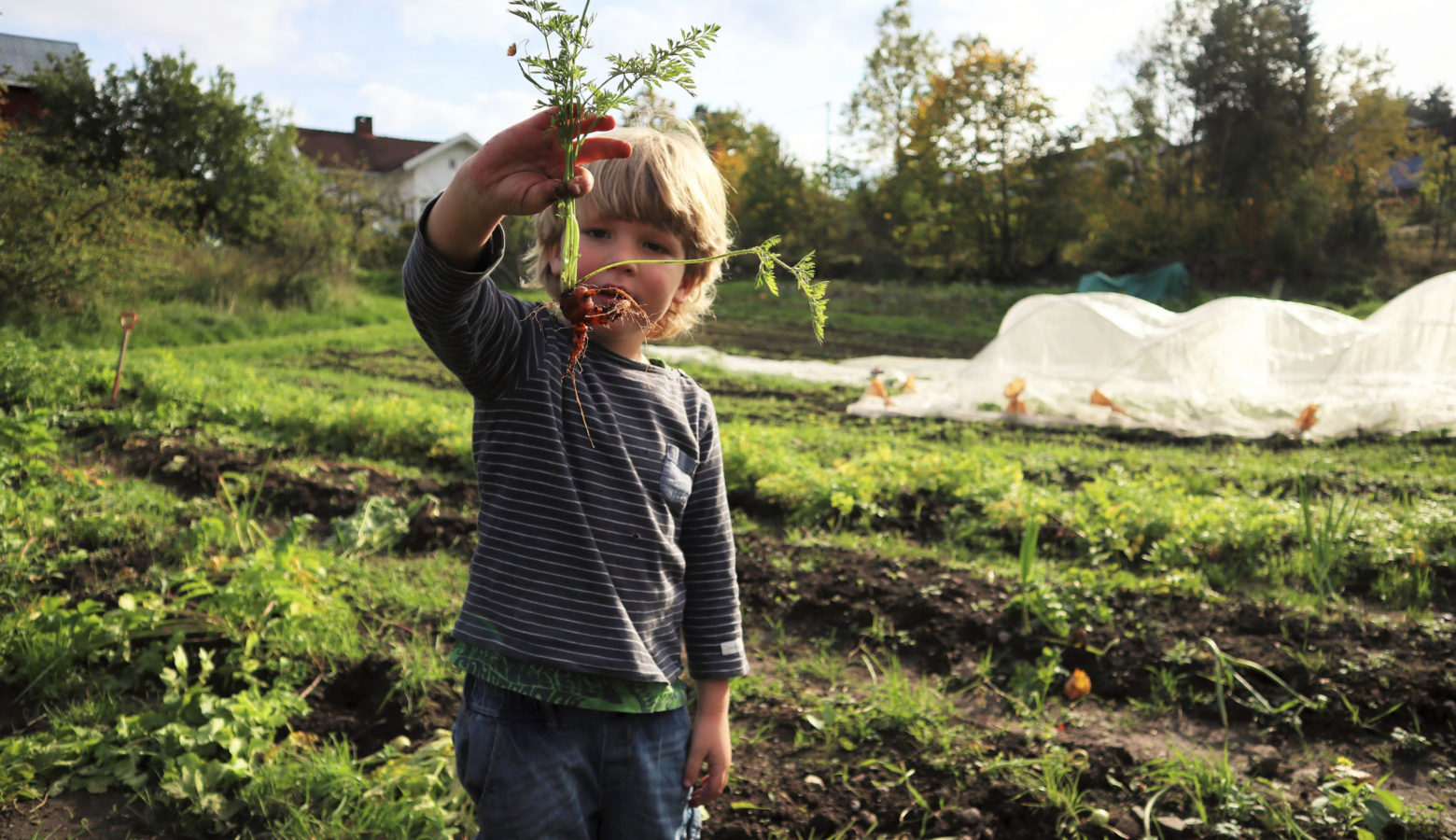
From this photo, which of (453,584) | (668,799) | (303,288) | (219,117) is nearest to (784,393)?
(453,584)

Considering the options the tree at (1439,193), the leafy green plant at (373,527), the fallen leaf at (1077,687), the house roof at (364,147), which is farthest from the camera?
the house roof at (364,147)

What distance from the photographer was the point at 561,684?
4.89 feet

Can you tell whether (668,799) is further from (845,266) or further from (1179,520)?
(845,266)

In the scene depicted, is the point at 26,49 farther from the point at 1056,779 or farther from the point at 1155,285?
the point at 1056,779

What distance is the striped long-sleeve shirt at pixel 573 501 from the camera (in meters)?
1.49

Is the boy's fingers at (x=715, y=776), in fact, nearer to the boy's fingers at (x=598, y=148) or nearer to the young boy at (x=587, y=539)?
the young boy at (x=587, y=539)

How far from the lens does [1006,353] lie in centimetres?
1008

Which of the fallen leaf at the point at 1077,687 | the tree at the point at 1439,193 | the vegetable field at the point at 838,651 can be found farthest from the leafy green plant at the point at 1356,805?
the tree at the point at 1439,193

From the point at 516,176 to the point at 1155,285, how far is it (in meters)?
22.6

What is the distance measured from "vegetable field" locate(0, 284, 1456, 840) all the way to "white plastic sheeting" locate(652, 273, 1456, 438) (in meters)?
2.94

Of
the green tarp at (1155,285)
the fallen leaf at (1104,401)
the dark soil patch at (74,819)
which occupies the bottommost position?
the dark soil patch at (74,819)

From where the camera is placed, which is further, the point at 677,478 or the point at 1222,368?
the point at 1222,368

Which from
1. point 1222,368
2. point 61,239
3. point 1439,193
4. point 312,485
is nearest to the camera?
point 312,485

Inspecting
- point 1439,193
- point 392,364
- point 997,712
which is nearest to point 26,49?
point 392,364
